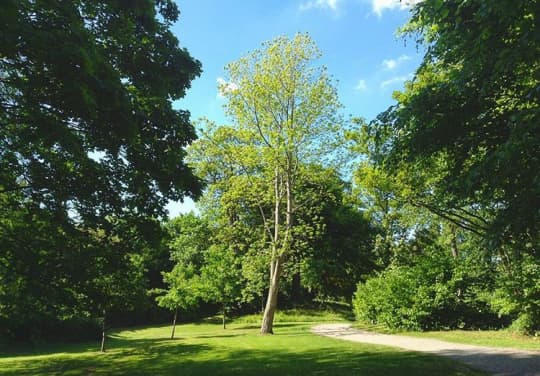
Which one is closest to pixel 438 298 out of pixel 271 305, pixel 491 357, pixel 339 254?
pixel 271 305

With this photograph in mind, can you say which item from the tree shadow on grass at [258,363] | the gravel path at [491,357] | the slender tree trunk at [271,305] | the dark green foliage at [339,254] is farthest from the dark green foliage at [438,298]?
the dark green foliage at [339,254]

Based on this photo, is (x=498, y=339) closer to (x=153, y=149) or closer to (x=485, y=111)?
(x=485, y=111)

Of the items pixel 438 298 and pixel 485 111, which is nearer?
pixel 485 111

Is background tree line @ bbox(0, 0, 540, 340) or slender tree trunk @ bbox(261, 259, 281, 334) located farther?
slender tree trunk @ bbox(261, 259, 281, 334)

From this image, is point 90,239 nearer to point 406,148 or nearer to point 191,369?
point 191,369

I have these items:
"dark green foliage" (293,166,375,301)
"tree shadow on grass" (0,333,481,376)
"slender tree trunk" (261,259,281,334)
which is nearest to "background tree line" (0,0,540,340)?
"tree shadow on grass" (0,333,481,376)

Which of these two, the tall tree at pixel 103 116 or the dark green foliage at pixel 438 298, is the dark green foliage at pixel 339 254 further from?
the tall tree at pixel 103 116

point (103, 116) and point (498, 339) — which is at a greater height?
point (103, 116)

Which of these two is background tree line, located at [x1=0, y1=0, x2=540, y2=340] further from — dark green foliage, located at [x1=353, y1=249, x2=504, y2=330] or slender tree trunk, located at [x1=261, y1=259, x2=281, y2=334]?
slender tree trunk, located at [x1=261, y1=259, x2=281, y2=334]

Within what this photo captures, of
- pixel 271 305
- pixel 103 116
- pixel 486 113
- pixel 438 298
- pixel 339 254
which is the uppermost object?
pixel 339 254

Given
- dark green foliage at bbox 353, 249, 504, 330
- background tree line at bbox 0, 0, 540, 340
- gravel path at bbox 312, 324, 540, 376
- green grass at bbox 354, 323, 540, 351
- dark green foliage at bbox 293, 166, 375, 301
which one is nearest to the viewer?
background tree line at bbox 0, 0, 540, 340

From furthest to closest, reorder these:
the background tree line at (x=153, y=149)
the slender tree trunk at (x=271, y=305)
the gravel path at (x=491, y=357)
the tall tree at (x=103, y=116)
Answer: the slender tree trunk at (x=271, y=305), the gravel path at (x=491, y=357), the tall tree at (x=103, y=116), the background tree line at (x=153, y=149)

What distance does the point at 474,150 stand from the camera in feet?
22.6

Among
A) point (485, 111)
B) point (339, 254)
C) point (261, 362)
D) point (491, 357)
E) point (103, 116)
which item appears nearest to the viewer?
point (485, 111)
